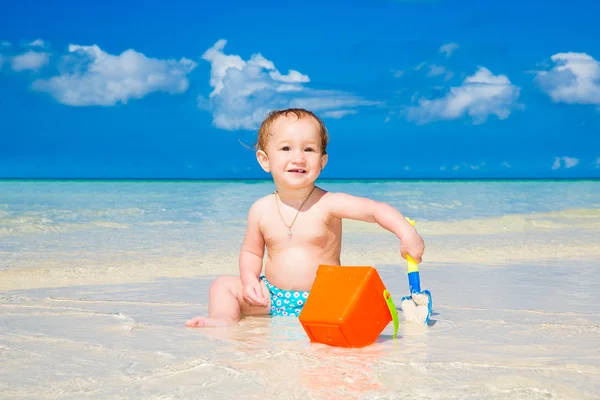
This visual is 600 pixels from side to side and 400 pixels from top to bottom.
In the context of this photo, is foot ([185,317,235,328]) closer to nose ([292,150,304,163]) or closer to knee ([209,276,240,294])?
knee ([209,276,240,294])

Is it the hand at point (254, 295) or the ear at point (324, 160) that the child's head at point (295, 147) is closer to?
the ear at point (324, 160)

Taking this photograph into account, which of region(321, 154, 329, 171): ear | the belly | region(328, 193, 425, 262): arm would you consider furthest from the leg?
region(321, 154, 329, 171): ear

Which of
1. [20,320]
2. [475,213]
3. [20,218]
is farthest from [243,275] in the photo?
[475,213]

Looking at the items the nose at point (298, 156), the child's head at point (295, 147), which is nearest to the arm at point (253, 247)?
the child's head at point (295, 147)

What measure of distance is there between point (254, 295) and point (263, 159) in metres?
0.67

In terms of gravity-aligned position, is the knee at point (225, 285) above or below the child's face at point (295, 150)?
below

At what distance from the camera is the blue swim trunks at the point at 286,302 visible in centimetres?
315

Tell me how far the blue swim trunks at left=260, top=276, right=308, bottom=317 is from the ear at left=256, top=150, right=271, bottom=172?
1.90 ft

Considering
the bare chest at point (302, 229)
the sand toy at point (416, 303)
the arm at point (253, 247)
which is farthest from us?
the arm at point (253, 247)

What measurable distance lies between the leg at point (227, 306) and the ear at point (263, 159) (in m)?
0.56

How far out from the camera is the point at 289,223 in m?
3.17

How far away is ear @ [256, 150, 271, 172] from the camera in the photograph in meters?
3.22

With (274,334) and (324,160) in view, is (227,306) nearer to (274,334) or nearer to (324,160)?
(274,334)

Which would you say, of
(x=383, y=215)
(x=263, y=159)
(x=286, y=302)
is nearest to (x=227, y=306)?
(x=286, y=302)
